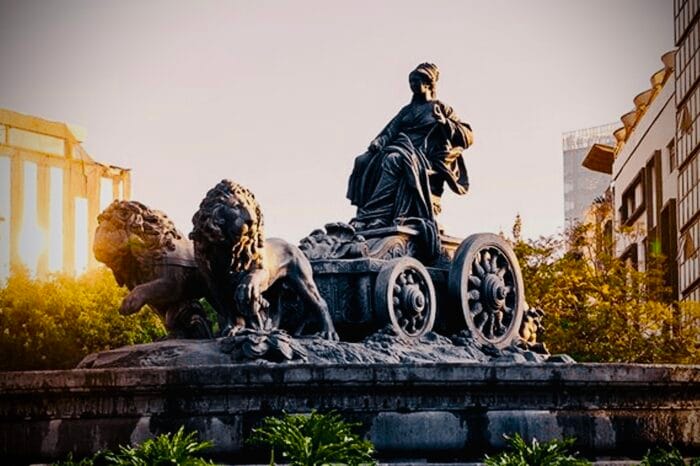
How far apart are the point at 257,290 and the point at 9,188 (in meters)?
46.3

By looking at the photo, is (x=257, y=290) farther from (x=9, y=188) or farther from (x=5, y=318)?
(x=9, y=188)

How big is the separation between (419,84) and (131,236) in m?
4.58

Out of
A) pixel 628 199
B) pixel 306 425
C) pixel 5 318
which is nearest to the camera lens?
pixel 306 425

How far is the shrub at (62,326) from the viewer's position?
4678 centimetres

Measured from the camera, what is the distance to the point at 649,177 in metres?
67.6

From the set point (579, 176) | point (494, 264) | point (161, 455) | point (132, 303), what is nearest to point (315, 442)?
point (161, 455)

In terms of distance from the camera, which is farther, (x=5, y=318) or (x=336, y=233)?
(x=5, y=318)

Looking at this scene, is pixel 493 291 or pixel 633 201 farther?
pixel 633 201

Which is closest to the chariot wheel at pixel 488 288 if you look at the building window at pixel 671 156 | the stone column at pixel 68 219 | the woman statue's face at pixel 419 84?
the woman statue's face at pixel 419 84

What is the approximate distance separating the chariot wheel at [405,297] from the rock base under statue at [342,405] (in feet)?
9.76

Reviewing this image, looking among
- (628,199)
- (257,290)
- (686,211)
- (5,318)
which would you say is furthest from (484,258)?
(628,199)

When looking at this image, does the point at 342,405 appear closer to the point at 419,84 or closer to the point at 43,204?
the point at 419,84

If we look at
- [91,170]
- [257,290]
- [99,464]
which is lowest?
[99,464]

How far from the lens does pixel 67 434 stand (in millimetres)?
14547
